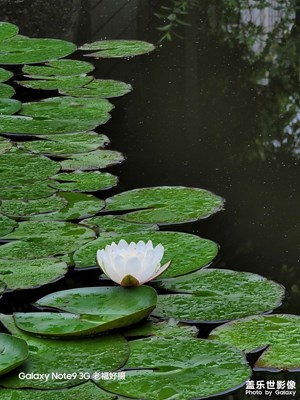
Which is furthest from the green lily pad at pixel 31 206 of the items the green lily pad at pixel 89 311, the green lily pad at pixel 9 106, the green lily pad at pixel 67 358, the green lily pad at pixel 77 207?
the green lily pad at pixel 9 106

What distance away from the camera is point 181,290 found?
6.09 feet

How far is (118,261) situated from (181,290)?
0.48ft

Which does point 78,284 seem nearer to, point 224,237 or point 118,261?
point 118,261

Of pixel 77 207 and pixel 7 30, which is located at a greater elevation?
pixel 7 30

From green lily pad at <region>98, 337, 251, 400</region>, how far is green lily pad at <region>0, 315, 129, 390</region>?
0.03 m

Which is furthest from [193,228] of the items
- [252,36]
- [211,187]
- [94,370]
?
[252,36]

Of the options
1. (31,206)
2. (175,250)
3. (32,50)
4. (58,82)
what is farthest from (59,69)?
(175,250)

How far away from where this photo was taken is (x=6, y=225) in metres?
2.15

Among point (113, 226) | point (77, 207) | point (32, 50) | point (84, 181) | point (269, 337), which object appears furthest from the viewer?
point (32, 50)

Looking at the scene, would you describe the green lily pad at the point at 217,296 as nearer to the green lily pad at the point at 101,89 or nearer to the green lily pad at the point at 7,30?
the green lily pad at the point at 101,89

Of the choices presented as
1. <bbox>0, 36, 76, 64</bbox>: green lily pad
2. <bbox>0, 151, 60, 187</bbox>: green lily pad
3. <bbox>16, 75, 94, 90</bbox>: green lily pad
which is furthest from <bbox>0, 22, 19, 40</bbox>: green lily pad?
<bbox>0, 151, 60, 187</bbox>: green lily pad

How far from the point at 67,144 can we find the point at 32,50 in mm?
970

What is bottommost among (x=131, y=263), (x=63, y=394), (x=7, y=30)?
(x=63, y=394)

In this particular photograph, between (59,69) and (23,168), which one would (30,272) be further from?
(59,69)
